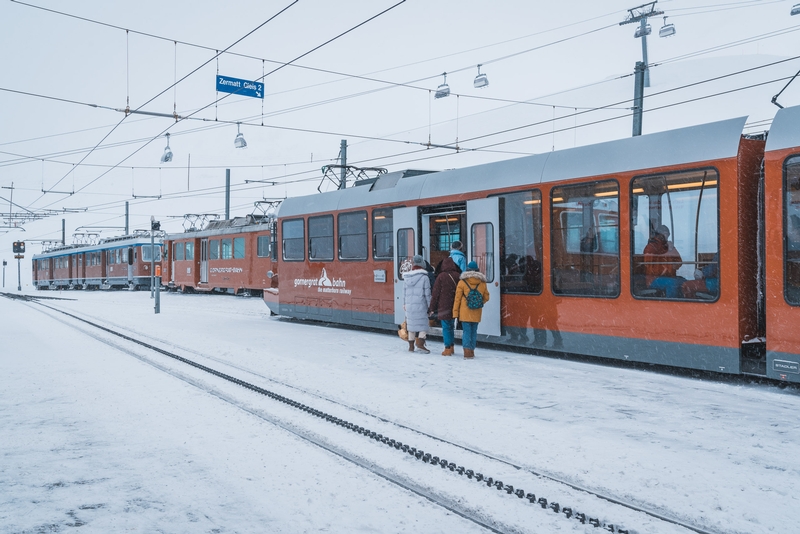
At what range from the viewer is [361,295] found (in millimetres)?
14297

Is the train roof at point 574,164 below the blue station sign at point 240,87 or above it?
below

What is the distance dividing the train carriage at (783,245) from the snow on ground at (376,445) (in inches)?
21.2

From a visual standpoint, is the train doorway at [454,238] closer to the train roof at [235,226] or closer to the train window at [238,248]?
the train roof at [235,226]

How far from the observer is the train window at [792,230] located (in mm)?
7270

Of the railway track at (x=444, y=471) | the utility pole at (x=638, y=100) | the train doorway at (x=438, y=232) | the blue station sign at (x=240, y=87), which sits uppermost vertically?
the blue station sign at (x=240, y=87)

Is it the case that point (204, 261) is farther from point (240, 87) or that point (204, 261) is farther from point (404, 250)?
point (404, 250)

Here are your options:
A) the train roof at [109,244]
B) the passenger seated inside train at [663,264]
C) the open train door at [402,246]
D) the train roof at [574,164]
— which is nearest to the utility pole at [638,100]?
the train roof at [574,164]

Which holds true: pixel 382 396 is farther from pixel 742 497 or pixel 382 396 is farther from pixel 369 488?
pixel 742 497

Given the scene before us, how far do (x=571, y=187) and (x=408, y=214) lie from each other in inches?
153

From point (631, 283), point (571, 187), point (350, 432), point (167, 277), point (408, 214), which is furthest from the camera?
point (167, 277)

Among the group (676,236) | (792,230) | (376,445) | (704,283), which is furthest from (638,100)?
(376,445)

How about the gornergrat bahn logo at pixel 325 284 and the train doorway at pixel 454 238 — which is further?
the gornergrat bahn logo at pixel 325 284

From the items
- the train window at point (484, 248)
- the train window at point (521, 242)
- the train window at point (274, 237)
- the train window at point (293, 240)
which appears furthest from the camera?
the train window at point (274, 237)

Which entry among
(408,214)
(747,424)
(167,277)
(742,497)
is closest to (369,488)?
(742,497)
